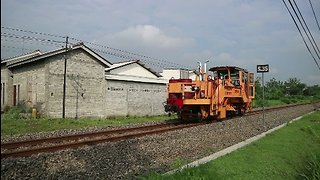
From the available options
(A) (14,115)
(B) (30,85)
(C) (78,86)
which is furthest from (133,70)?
(A) (14,115)

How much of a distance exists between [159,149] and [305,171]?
12.8ft

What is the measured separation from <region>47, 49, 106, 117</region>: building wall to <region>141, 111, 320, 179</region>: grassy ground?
1286 cm

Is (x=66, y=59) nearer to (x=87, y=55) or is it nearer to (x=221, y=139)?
(x=87, y=55)

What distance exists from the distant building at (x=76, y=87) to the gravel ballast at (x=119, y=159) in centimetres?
1065

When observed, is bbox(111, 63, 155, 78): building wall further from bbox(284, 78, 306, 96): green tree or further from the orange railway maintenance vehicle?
bbox(284, 78, 306, 96): green tree

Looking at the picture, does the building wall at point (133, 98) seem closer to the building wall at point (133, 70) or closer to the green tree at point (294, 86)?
the building wall at point (133, 70)

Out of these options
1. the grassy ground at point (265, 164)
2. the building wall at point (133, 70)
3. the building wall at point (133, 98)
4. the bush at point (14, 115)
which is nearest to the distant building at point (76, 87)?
the building wall at point (133, 98)

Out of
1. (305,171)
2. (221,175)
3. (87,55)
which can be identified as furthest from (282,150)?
(87,55)

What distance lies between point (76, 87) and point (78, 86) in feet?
0.63

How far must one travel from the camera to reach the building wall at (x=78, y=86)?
65.3ft

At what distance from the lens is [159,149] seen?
931 centimetres

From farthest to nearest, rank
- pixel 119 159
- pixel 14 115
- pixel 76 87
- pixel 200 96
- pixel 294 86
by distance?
pixel 294 86 < pixel 76 87 < pixel 14 115 < pixel 200 96 < pixel 119 159

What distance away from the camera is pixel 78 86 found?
21.4m

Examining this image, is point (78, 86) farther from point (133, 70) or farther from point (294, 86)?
point (294, 86)
